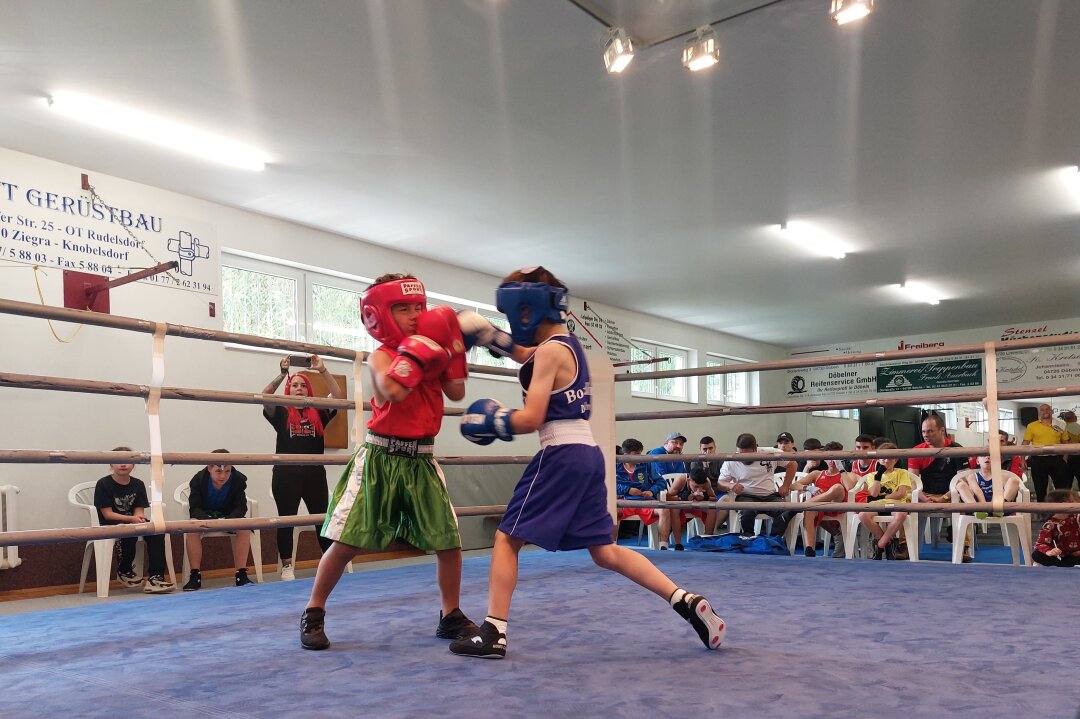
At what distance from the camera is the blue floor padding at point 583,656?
1.70 m

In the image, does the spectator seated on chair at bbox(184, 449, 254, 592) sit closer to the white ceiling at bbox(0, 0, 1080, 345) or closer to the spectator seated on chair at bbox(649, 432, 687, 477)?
the white ceiling at bbox(0, 0, 1080, 345)

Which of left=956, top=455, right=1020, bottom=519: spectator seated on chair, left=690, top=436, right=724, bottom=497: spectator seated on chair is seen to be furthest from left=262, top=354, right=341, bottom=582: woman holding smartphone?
left=956, top=455, right=1020, bottom=519: spectator seated on chair

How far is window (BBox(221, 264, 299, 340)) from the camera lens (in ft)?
23.0

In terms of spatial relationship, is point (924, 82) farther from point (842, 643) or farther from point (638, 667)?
point (638, 667)

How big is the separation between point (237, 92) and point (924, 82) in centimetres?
404

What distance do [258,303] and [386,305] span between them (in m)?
5.23

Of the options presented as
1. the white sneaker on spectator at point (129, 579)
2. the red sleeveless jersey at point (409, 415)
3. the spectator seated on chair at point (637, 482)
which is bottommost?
the white sneaker on spectator at point (129, 579)

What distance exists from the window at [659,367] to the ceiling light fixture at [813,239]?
10.7 ft

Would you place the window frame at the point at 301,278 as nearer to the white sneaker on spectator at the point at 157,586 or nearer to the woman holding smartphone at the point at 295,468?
the woman holding smartphone at the point at 295,468

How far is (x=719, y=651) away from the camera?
218 centimetres

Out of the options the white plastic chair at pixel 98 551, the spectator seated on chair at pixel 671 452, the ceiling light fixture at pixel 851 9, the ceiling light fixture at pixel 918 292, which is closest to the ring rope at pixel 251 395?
the ceiling light fixture at pixel 851 9

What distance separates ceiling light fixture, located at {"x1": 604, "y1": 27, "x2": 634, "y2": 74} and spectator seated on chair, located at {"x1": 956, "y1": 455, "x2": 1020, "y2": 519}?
363cm

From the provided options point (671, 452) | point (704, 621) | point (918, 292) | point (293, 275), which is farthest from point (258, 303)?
point (918, 292)

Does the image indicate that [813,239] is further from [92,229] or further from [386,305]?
[386,305]
